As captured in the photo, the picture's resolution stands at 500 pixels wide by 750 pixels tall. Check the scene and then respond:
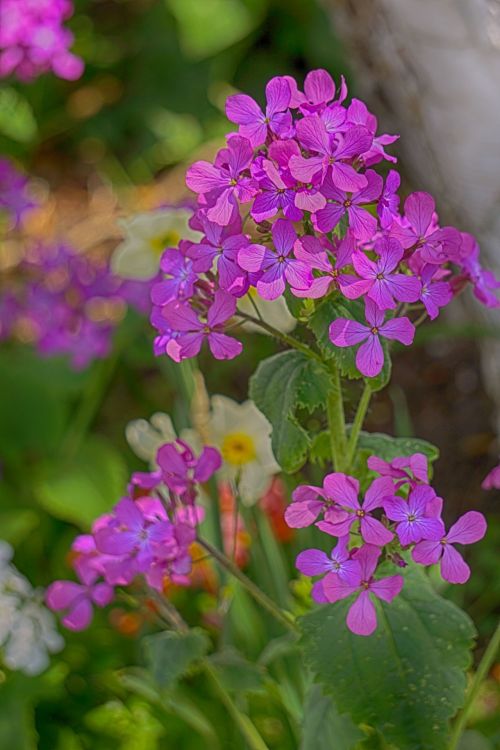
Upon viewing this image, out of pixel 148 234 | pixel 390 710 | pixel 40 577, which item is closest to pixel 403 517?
pixel 390 710

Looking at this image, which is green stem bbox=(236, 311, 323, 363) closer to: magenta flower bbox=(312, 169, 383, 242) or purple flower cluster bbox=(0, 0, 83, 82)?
magenta flower bbox=(312, 169, 383, 242)

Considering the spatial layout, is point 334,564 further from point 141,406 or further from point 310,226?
point 141,406

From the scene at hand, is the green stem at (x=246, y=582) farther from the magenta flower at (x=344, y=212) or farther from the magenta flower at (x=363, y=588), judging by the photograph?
the magenta flower at (x=344, y=212)

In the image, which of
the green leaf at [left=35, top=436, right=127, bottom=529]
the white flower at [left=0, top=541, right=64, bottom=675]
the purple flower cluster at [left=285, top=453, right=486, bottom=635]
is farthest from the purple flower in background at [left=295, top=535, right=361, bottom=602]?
the green leaf at [left=35, top=436, right=127, bottom=529]

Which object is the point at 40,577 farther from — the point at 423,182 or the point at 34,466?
the point at 423,182

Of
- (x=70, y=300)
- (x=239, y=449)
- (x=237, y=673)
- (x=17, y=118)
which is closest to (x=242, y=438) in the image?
(x=239, y=449)

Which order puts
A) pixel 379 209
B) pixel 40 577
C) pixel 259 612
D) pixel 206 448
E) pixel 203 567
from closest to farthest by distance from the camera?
pixel 379 209
pixel 206 448
pixel 259 612
pixel 203 567
pixel 40 577

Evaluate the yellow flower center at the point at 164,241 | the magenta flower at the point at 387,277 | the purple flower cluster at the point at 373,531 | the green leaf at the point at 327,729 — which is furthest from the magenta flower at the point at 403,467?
the yellow flower center at the point at 164,241
